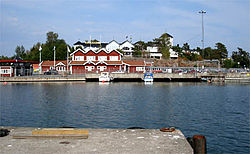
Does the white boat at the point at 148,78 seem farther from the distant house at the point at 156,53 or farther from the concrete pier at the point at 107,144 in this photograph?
the distant house at the point at 156,53

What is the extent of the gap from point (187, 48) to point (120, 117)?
523 ft

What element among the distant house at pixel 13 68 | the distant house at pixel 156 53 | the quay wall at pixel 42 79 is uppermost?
the distant house at pixel 156 53

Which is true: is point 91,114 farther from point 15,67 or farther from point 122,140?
point 15,67

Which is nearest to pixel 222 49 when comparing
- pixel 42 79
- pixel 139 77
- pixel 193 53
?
pixel 193 53

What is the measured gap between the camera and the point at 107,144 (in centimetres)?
1142

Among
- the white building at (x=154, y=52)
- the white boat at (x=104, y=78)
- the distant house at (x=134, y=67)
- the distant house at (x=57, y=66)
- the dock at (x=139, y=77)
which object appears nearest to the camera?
the dock at (x=139, y=77)

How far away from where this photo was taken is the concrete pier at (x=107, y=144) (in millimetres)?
10656

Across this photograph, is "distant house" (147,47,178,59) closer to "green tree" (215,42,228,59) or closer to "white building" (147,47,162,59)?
"white building" (147,47,162,59)

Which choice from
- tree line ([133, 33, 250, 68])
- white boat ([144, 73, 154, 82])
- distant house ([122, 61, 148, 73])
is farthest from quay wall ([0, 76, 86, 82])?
tree line ([133, 33, 250, 68])

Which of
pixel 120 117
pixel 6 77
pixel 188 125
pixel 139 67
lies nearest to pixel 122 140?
pixel 188 125

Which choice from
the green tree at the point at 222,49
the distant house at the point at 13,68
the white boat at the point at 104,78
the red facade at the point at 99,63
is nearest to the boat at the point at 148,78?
the white boat at the point at 104,78

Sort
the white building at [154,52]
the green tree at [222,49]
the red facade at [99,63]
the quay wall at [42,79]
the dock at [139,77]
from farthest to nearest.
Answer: the green tree at [222,49], the white building at [154,52], the red facade at [99,63], the dock at [139,77], the quay wall at [42,79]

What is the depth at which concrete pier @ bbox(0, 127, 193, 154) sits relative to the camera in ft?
35.0

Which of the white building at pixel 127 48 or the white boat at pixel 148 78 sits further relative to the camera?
the white building at pixel 127 48
